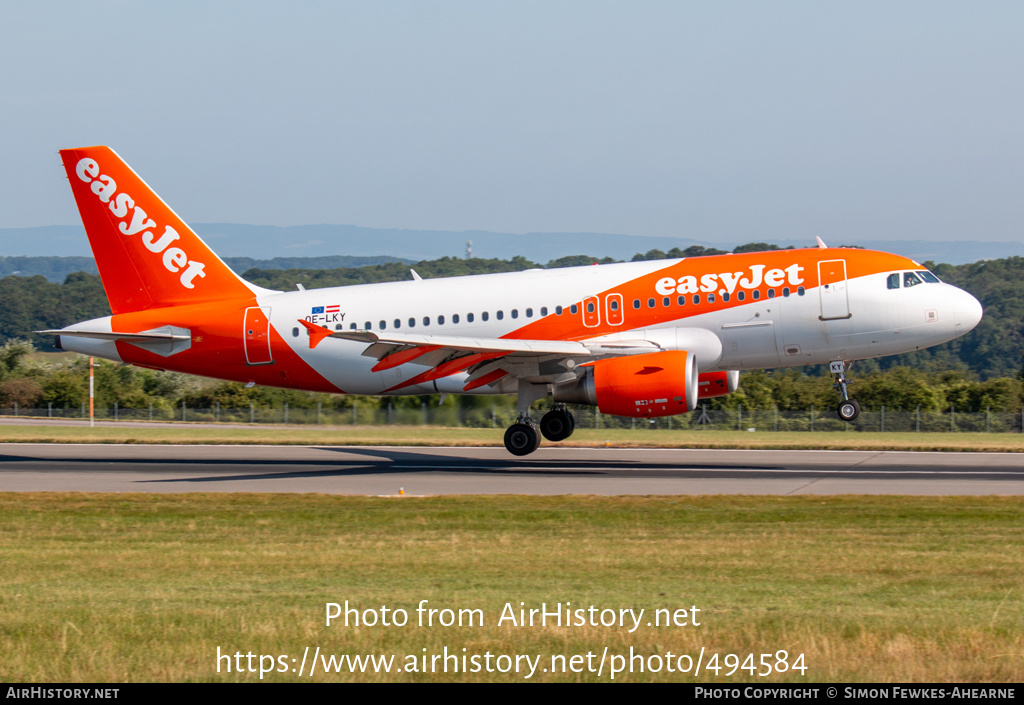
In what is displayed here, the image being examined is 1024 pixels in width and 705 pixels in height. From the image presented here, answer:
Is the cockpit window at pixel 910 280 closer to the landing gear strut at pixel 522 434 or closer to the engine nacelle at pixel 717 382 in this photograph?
the engine nacelle at pixel 717 382

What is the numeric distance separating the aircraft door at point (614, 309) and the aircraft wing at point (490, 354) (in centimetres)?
73

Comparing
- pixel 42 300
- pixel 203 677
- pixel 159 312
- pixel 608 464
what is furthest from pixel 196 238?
pixel 42 300

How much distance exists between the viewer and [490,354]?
2792 cm

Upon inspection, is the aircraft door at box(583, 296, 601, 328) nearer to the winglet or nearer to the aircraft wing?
the aircraft wing

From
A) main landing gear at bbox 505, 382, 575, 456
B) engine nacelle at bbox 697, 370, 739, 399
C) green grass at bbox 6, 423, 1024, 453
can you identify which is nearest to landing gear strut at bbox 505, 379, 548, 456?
main landing gear at bbox 505, 382, 575, 456

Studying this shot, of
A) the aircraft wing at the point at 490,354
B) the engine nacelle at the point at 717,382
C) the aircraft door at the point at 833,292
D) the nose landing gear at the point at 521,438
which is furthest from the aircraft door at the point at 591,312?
the aircraft door at the point at 833,292

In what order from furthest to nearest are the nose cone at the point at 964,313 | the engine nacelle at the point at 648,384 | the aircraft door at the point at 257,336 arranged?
the aircraft door at the point at 257,336
the nose cone at the point at 964,313
the engine nacelle at the point at 648,384

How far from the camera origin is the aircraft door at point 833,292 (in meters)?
27.7

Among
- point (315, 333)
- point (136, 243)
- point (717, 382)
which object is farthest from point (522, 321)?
point (136, 243)

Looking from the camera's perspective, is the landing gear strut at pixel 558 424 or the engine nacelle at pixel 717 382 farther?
the landing gear strut at pixel 558 424

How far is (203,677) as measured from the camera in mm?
9289

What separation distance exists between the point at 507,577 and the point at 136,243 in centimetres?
2171

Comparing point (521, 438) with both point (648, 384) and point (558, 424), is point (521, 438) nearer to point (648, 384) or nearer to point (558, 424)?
point (558, 424)

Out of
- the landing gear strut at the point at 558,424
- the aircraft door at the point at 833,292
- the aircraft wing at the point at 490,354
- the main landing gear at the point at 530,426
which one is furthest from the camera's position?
the landing gear strut at the point at 558,424
